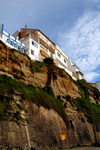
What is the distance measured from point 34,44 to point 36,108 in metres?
21.4

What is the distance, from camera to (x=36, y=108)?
60.6 ft

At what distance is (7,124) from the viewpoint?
44.1 feet

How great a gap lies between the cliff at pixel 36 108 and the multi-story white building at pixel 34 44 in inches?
305

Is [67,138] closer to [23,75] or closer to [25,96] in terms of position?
[25,96]

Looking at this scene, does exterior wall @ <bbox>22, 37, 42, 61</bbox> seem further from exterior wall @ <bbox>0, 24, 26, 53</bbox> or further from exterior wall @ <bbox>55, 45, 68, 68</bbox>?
exterior wall @ <bbox>55, 45, 68, 68</bbox>

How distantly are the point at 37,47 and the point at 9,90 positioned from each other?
2275 centimetres

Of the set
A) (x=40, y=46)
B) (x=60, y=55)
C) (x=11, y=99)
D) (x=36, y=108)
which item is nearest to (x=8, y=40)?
(x=40, y=46)

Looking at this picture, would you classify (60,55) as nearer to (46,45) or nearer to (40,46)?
(46,45)

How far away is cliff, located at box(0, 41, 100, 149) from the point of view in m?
14.4

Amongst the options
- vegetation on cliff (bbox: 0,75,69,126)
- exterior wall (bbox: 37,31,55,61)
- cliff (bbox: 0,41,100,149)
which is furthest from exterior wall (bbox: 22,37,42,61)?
vegetation on cliff (bbox: 0,75,69,126)

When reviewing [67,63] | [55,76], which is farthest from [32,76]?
[67,63]

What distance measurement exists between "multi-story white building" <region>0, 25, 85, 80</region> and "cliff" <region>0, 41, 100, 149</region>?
7739 millimetres

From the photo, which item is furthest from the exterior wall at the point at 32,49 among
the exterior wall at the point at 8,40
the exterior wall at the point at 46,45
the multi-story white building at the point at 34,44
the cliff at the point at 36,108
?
the cliff at the point at 36,108

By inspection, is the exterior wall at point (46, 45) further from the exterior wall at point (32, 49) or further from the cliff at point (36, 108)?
the cliff at point (36, 108)
